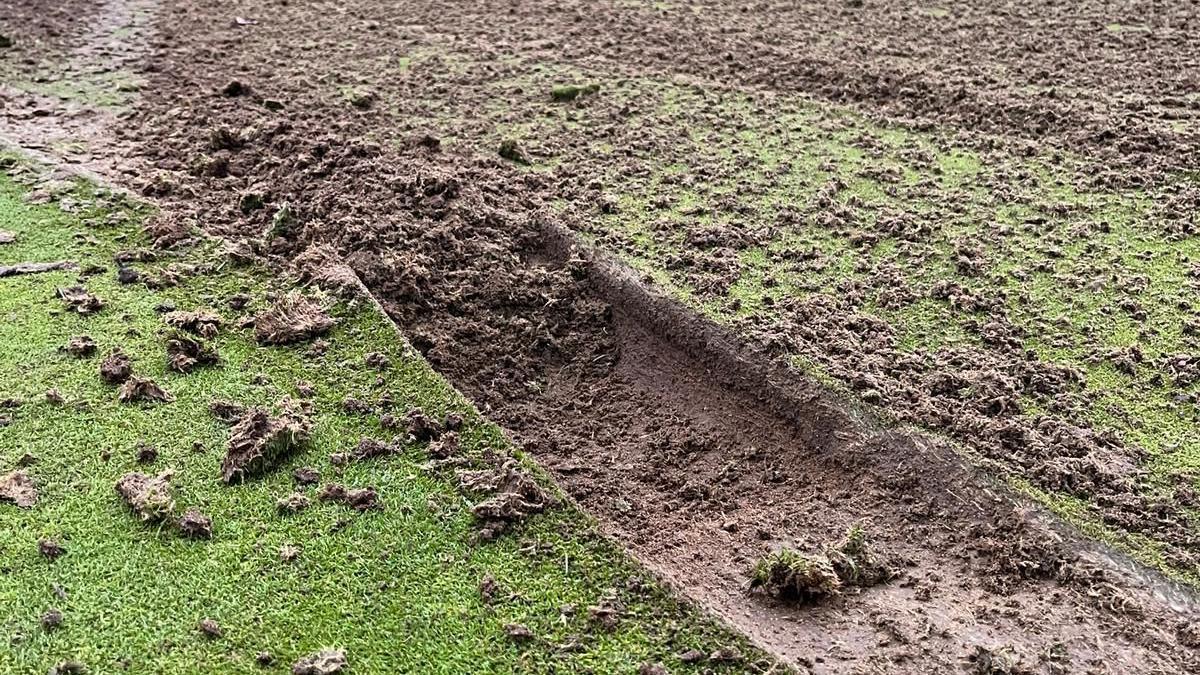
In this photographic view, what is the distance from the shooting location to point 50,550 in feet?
8.80

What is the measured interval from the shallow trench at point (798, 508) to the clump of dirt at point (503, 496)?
0.69 feet

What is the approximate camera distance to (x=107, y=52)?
21.0 feet

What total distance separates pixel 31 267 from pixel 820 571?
3.15 meters

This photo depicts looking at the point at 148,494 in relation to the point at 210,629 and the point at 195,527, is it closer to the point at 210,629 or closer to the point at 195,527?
the point at 195,527

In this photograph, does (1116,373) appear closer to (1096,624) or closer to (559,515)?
(1096,624)

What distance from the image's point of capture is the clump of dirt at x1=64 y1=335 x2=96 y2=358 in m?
3.44

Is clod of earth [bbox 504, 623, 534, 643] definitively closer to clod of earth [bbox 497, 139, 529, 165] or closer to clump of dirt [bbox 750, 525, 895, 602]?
clump of dirt [bbox 750, 525, 895, 602]

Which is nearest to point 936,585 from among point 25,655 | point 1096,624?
point 1096,624

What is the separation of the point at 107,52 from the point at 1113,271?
18.8ft

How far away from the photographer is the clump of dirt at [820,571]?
8.55 feet

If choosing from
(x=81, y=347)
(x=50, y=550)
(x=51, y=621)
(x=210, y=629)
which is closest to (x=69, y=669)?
(x=51, y=621)

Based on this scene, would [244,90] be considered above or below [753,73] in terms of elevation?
below

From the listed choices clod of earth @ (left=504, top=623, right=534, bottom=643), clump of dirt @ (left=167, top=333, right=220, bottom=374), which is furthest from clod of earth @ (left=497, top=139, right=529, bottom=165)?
clod of earth @ (left=504, top=623, right=534, bottom=643)

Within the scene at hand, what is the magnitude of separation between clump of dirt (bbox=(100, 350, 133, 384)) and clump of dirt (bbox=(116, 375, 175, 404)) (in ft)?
0.19
